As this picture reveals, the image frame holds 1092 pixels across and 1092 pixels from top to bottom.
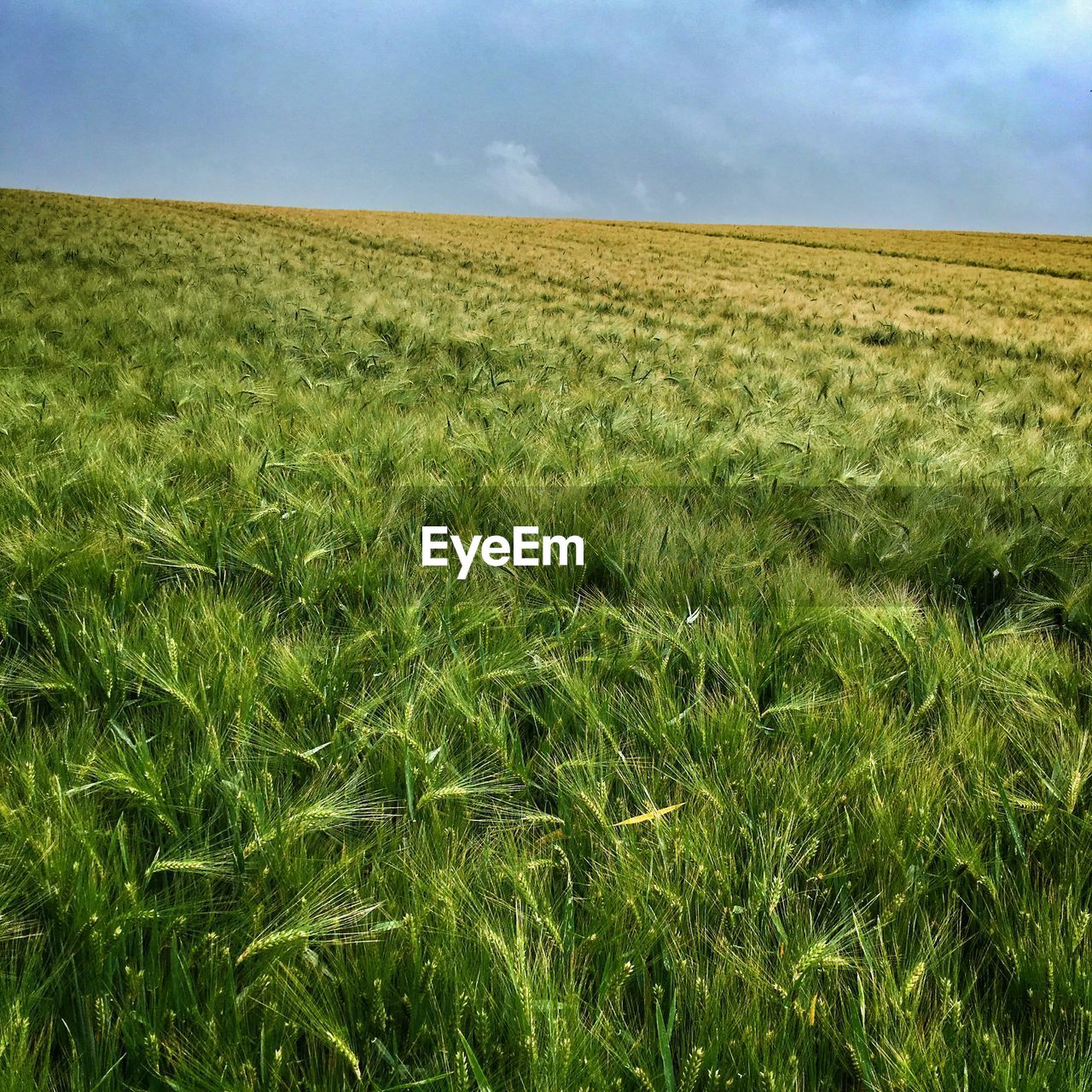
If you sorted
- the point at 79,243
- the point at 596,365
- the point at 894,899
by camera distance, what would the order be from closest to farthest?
the point at 894,899 < the point at 596,365 < the point at 79,243

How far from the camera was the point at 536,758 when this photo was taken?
1.31 metres

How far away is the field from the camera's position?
2.67ft

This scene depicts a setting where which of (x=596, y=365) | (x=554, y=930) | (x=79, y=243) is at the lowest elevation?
(x=554, y=930)

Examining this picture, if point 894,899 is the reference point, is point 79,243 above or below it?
above

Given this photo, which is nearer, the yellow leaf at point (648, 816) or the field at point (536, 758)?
the field at point (536, 758)

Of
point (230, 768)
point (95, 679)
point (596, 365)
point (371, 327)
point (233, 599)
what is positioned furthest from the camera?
point (371, 327)

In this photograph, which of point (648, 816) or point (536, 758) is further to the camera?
point (536, 758)

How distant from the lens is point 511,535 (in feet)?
7.25

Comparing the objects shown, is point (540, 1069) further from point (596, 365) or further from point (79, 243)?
point (79, 243)

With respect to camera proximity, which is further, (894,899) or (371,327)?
(371,327)

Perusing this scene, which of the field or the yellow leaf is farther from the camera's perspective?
the yellow leaf

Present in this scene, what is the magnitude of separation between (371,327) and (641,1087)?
6.59 metres

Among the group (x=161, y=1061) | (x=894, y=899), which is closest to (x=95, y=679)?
(x=161, y=1061)

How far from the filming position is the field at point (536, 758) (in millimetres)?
813
